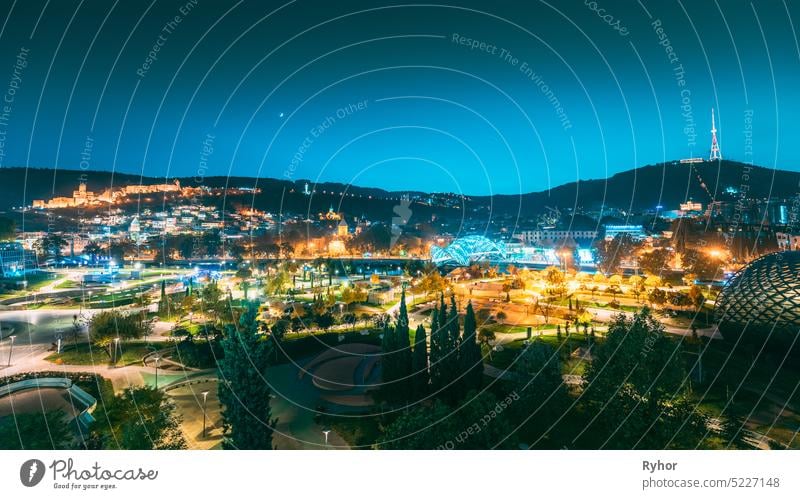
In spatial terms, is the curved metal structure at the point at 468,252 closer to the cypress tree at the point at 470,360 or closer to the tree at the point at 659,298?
the tree at the point at 659,298

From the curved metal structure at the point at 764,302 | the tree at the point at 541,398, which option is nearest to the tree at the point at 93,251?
the tree at the point at 541,398

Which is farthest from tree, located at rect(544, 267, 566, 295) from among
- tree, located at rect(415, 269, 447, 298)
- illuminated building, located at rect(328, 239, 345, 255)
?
illuminated building, located at rect(328, 239, 345, 255)

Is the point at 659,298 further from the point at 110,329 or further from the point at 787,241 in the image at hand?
the point at 787,241

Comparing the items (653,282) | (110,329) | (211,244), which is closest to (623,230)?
(653,282)

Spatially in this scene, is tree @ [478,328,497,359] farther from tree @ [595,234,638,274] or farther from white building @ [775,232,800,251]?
white building @ [775,232,800,251]
